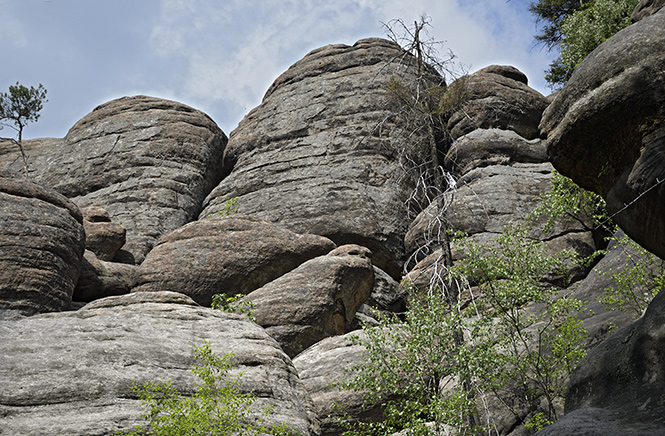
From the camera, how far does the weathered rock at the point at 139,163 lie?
90.5 ft

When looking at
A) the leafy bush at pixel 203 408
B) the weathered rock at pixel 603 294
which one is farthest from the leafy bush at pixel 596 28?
the leafy bush at pixel 203 408

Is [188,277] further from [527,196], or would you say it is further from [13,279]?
[527,196]

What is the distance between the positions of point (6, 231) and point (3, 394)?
6.98 m

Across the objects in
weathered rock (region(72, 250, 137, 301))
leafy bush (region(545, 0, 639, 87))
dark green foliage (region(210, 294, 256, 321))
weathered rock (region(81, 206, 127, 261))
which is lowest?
dark green foliage (region(210, 294, 256, 321))

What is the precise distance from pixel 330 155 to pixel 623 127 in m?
20.3

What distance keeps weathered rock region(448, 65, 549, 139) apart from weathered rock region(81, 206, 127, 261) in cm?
1507

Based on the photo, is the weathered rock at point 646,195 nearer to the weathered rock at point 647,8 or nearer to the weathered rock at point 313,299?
the weathered rock at point 647,8

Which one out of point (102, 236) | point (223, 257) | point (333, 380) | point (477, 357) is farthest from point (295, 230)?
point (477, 357)

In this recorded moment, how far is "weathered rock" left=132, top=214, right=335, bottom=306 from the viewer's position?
64.6ft

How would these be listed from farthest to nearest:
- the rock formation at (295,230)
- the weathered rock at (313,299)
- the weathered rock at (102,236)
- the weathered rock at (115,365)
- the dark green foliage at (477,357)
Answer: the weathered rock at (102,236) → the weathered rock at (313,299) → the dark green foliage at (477,357) → the weathered rock at (115,365) → the rock formation at (295,230)

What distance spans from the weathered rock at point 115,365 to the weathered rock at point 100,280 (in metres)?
3.57

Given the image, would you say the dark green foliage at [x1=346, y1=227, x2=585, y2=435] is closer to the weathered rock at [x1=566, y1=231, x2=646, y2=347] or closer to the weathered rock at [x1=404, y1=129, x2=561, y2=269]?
the weathered rock at [x1=566, y1=231, x2=646, y2=347]

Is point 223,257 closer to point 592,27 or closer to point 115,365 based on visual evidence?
point 115,365

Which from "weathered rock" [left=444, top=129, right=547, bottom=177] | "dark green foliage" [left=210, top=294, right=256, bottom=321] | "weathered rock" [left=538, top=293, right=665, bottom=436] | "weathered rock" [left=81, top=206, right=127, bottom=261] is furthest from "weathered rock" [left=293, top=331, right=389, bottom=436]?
"weathered rock" [left=444, top=129, right=547, bottom=177]
